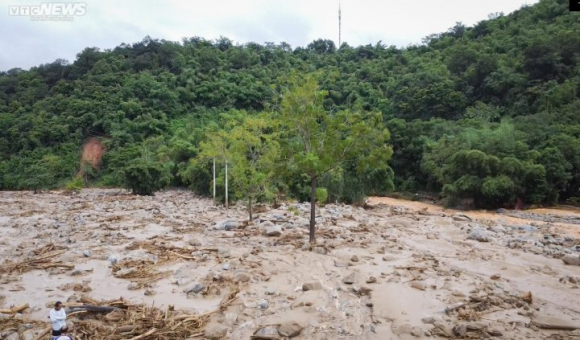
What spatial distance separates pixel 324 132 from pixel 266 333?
22.2ft

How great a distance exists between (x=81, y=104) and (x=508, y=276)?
185ft

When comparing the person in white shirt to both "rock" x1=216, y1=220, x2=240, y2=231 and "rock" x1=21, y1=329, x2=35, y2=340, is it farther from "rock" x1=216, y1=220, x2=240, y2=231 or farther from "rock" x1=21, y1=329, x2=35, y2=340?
"rock" x1=216, y1=220, x2=240, y2=231

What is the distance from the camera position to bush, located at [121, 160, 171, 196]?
3269cm

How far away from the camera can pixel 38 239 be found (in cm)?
1372

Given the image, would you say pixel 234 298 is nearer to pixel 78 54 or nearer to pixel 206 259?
pixel 206 259

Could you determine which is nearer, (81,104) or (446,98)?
(446,98)

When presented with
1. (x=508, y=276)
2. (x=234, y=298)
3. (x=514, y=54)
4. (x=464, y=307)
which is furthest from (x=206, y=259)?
(x=514, y=54)

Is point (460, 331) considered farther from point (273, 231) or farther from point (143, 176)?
point (143, 176)

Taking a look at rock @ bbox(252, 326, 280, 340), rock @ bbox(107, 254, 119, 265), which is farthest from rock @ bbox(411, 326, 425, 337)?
rock @ bbox(107, 254, 119, 265)

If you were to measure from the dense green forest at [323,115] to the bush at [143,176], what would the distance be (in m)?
0.14

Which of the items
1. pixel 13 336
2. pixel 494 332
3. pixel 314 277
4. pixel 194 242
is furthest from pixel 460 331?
pixel 194 242

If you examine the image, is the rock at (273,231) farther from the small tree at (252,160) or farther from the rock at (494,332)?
the rock at (494,332)

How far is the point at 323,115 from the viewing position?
11.4 metres

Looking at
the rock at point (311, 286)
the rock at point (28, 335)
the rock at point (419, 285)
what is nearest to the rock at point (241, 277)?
the rock at point (311, 286)
